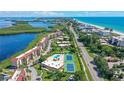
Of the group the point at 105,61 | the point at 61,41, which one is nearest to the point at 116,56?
the point at 105,61

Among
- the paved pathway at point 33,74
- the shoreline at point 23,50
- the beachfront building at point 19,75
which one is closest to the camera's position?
the beachfront building at point 19,75

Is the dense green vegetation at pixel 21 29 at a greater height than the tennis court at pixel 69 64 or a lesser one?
greater

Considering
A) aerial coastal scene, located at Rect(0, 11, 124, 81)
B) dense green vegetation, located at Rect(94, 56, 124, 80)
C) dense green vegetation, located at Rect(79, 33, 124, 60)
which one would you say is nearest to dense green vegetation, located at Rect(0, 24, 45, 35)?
aerial coastal scene, located at Rect(0, 11, 124, 81)

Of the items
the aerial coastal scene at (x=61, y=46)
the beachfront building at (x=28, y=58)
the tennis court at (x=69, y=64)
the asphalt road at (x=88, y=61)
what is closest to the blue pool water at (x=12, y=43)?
the aerial coastal scene at (x=61, y=46)

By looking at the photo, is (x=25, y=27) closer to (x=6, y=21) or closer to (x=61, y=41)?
(x=6, y=21)

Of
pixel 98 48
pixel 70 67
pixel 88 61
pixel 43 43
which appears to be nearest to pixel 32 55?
pixel 43 43

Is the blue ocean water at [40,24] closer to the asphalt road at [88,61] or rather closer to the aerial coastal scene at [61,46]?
the aerial coastal scene at [61,46]

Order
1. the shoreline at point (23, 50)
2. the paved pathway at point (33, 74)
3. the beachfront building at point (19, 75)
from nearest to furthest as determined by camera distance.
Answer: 1. the beachfront building at point (19, 75)
2. the paved pathway at point (33, 74)
3. the shoreline at point (23, 50)

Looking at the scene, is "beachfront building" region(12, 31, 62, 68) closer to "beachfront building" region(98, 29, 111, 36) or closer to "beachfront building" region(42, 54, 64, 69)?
"beachfront building" region(42, 54, 64, 69)
